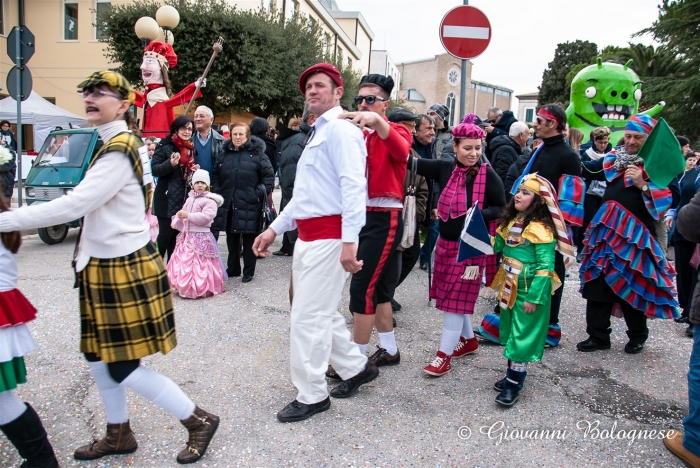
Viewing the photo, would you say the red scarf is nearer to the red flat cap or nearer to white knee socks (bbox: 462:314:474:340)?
the red flat cap

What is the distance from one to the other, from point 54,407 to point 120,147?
1732 millimetres

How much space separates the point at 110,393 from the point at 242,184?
12.2ft

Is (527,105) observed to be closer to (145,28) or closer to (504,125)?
(504,125)

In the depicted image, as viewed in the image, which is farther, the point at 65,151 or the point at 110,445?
the point at 65,151

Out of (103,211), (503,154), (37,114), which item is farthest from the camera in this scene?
(37,114)

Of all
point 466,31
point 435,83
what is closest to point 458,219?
point 466,31

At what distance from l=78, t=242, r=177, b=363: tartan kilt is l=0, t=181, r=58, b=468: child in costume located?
0.25 m

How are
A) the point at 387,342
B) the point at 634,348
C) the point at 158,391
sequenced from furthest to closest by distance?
the point at 634,348
the point at 387,342
the point at 158,391

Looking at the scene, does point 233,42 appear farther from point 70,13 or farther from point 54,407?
point 54,407

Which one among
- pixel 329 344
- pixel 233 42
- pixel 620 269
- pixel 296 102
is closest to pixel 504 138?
pixel 620 269

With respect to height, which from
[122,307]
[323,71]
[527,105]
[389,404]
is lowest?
[389,404]

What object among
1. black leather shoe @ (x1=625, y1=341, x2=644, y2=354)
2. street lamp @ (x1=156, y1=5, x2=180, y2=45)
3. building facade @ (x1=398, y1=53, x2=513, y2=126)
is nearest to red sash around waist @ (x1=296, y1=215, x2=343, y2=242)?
black leather shoe @ (x1=625, y1=341, x2=644, y2=354)

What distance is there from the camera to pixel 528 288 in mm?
3232

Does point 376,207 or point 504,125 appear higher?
point 504,125
